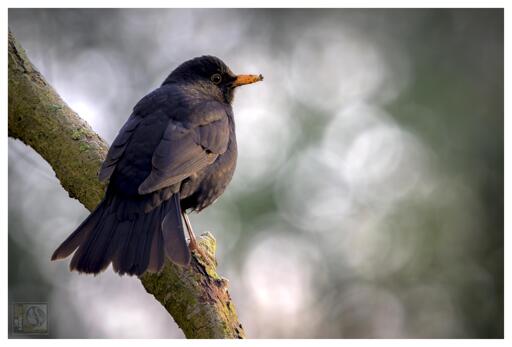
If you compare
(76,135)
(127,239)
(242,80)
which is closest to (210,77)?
(242,80)

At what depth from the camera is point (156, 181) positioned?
3.86 metres

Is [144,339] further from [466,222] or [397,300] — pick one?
[466,222]

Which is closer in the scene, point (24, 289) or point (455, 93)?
point (24, 289)

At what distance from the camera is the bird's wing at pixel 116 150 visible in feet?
13.1

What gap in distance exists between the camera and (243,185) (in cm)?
652

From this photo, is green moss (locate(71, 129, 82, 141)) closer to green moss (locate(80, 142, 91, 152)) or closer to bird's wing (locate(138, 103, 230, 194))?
green moss (locate(80, 142, 91, 152))

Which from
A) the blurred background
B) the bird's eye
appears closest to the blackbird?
the bird's eye

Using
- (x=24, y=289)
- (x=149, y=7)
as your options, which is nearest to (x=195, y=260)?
(x=24, y=289)

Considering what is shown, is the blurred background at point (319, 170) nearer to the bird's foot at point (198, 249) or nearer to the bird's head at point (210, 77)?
the bird's head at point (210, 77)

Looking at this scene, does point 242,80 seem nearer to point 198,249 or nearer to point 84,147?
point 84,147

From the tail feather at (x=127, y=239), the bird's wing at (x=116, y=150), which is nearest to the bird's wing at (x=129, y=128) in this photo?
the bird's wing at (x=116, y=150)
